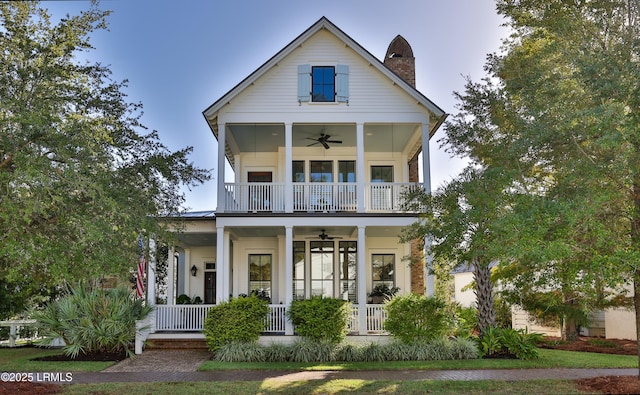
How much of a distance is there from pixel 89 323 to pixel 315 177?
8.81 metres

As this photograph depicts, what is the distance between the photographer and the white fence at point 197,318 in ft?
51.9

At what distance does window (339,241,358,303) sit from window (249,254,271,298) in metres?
2.68

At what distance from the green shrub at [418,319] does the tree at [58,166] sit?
7.06 m

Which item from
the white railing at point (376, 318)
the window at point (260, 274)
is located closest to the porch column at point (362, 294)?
the white railing at point (376, 318)

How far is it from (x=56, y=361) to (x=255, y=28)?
969cm

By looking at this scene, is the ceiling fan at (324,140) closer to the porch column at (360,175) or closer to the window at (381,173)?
the porch column at (360,175)

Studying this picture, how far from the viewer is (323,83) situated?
17312 mm

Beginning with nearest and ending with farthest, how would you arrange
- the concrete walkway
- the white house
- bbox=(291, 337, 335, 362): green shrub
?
the concrete walkway, bbox=(291, 337, 335, 362): green shrub, the white house

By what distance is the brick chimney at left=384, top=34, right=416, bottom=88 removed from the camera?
68.0 feet

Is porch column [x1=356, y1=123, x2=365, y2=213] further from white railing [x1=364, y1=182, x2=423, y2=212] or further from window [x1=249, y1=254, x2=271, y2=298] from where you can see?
window [x1=249, y1=254, x2=271, y2=298]

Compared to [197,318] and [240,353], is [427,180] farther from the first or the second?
[197,318]

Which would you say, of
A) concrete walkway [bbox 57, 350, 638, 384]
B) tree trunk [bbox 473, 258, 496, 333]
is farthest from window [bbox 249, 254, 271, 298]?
tree trunk [bbox 473, 258, 496, 333]

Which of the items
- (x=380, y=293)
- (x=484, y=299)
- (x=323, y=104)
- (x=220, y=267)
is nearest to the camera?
(x=484, y=299)

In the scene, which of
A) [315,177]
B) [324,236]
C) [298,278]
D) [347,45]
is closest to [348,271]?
[298,278]
